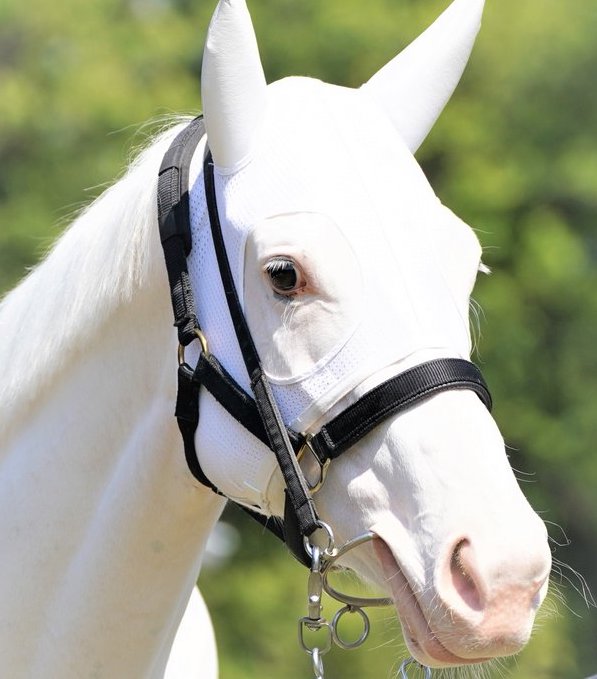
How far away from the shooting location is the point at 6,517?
98.3 inches

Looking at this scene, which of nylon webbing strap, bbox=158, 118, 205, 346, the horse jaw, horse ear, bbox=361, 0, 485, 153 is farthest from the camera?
horse ear, bbox=361, 0, 485, 153

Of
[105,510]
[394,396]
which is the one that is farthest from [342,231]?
[105,510]

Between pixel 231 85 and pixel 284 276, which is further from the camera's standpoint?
pixel 231 85

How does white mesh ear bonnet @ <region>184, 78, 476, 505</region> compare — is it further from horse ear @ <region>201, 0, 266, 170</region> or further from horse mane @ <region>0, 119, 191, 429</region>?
horse mane @ <region>0, 119, 191, 429</region>

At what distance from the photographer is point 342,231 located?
2.06 metres

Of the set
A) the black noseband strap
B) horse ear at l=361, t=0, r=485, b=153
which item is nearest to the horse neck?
the black noseband strap

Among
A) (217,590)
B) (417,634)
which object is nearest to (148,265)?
(417,634)

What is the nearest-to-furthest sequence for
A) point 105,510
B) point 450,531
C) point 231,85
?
point 450,531, point 231,85, point 105,510

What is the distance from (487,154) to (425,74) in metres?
6.05

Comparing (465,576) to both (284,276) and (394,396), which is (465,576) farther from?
(284,276)

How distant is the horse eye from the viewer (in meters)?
2.06

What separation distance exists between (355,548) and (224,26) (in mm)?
1045

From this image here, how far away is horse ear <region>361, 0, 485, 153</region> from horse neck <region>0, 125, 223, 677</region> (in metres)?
0.56

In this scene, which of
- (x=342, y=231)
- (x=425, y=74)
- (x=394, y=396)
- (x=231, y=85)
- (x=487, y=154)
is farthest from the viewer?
(x=487, y=154)
